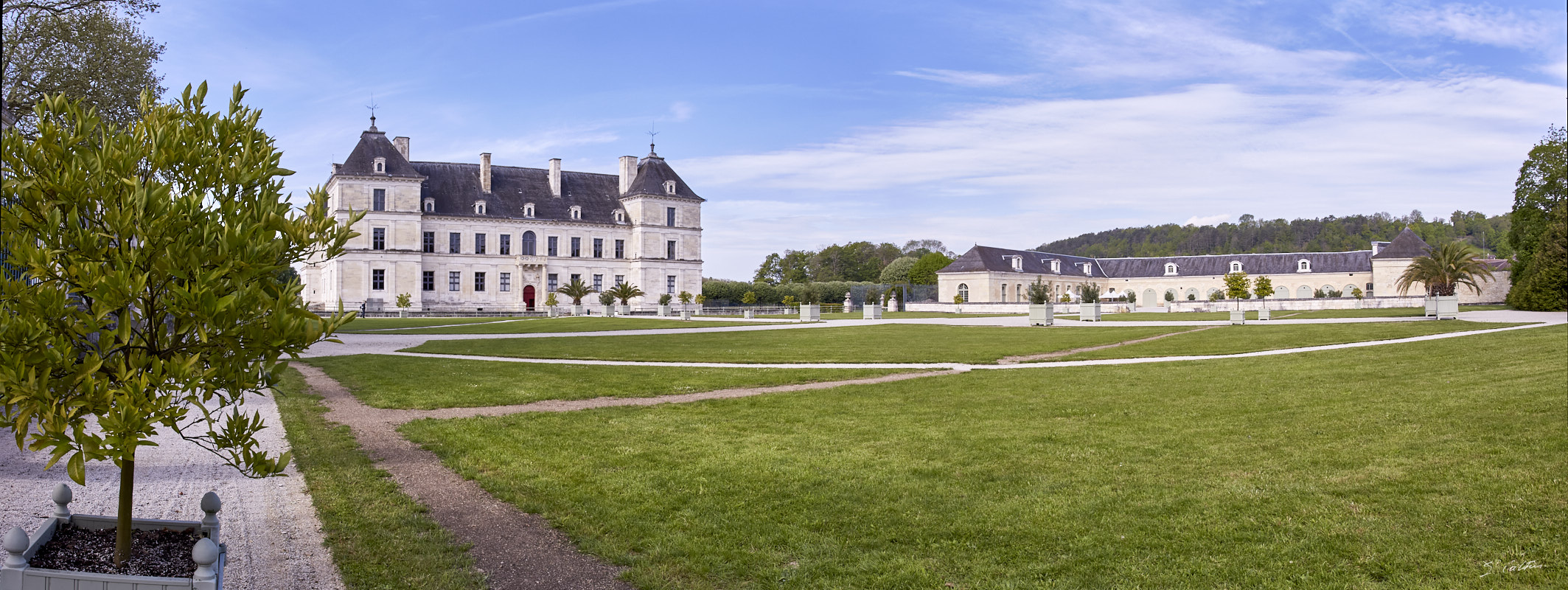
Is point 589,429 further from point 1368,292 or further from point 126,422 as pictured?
point 1368,292

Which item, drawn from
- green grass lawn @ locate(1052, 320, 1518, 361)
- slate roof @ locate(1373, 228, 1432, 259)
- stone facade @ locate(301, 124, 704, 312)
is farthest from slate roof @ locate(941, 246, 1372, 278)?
green grass lawn @ locate(1052, 320, 1518, 361)

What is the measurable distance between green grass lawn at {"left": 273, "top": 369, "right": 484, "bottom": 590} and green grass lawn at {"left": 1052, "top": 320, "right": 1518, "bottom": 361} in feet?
48.1

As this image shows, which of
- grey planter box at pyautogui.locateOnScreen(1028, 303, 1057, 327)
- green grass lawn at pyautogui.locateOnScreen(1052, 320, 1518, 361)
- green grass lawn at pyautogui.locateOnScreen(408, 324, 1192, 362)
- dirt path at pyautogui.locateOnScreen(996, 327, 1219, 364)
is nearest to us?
dirt path at pyautogui.locateOnScreen(996, 327, 1219, 364)

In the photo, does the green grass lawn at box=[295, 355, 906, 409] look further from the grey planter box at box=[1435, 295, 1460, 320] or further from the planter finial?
the grey planter box at box=[1435, 295, 1460, 320]

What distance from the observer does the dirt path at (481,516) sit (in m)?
4.90

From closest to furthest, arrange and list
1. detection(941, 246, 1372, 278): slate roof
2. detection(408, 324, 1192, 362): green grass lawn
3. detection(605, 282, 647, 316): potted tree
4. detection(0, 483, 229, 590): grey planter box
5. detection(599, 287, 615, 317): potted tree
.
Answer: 1. detection(0, 483, 229, 590): grey planter box
2. detection(408, 324, 1192, 362): green grass lawn
3. detection(599, 287, 615, 317): potted tree
4. detection(605, 282, 647, 316): potted tree
5. detection(941, 246, 1372, 278): slate roof

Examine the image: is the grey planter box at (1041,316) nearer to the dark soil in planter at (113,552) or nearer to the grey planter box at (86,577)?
the dark soil in planter at (113,552)

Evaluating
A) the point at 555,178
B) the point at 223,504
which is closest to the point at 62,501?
the point at 223,504

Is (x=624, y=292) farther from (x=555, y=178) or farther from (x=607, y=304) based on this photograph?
(x=555, y=178)

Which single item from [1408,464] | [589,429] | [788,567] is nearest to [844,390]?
[589,429]

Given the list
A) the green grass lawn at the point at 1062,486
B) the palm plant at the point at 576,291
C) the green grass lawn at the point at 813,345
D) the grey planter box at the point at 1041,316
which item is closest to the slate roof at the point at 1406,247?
the grey planter box at the point at 1041,316

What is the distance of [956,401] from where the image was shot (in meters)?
11.7

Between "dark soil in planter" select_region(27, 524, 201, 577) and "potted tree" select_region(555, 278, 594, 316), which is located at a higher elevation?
"potted tree" select_region(555, 278, 594, 316)

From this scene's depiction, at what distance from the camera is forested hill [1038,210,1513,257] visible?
105438 mm
